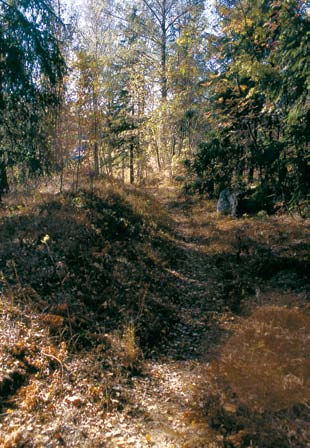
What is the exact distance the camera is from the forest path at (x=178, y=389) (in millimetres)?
3439

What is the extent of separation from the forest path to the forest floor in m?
0.02

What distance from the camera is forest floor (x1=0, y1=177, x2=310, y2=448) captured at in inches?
139

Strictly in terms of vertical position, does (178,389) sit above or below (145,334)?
below

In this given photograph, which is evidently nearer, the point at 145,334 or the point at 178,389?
the point at 178,389

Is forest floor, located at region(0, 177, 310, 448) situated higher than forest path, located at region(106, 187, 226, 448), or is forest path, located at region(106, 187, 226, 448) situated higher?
forest floor, located at region(0, 177, 310, 448)

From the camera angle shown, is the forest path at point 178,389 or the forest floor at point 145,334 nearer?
the forest path at point 178,389

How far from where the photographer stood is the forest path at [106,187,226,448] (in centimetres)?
344

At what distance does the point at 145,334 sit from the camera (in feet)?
17.7

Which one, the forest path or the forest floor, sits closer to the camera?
the forest path

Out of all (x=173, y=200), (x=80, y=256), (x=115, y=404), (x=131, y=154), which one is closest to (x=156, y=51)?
(x=131, y=154)

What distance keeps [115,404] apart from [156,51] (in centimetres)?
2190

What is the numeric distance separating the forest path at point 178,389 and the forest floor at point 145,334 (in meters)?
0.02

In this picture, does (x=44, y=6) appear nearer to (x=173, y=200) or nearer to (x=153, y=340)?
(x=153, y=340)

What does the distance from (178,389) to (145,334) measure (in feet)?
4.14
